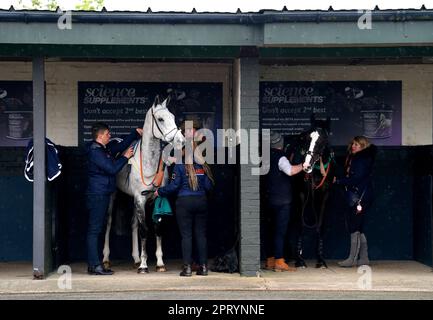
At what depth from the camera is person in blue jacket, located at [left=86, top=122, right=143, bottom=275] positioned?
13.1 m

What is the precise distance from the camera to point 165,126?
43.3ft

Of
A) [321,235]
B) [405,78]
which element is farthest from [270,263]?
[405,78]

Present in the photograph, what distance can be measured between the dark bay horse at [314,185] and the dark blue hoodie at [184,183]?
5.52 feet

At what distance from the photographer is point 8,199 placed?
49.0 ft

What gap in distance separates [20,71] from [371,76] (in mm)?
Result: 5756

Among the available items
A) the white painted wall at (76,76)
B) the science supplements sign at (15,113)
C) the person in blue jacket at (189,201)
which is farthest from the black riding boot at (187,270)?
the science supplements sign at (15,113)

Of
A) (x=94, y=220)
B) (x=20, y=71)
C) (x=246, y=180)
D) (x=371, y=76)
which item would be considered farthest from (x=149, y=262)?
(x=371, y=76)

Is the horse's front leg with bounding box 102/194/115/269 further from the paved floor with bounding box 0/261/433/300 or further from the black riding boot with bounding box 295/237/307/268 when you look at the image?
the black riding boot with bounding box 295/237/307/268

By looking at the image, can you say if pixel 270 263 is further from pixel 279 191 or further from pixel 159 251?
pixel 159 251

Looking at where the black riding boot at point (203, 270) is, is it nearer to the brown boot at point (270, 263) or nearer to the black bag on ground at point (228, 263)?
the black bag on ground at point (228, 263)

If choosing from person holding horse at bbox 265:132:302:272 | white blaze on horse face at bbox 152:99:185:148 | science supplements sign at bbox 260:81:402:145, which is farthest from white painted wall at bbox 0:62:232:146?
white blaze on horse face at bbox 152:99:185:148

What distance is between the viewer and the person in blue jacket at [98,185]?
42.9ft

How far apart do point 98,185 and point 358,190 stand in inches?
156
